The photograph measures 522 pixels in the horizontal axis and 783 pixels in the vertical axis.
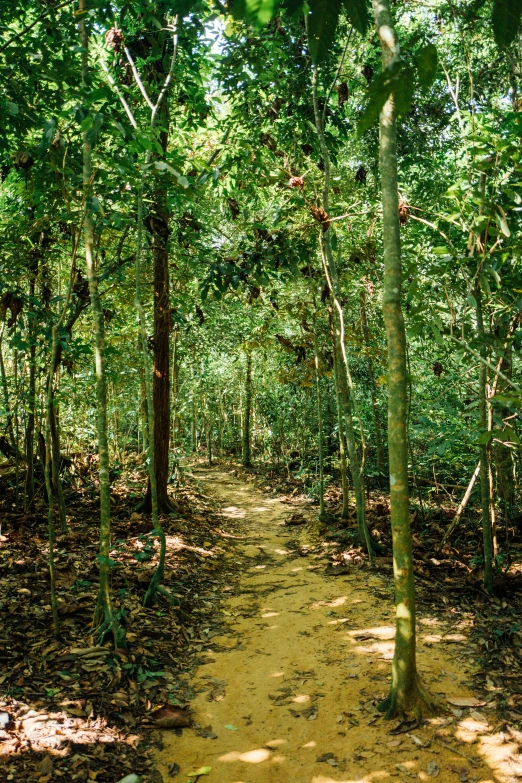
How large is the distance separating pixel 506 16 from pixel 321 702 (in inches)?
149

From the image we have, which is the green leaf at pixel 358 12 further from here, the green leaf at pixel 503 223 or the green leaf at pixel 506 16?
the green leaf at pixel 503 223

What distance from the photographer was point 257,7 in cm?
103

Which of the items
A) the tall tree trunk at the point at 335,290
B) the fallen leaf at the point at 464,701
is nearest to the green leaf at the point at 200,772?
the fallen leaf at the point at 464,701

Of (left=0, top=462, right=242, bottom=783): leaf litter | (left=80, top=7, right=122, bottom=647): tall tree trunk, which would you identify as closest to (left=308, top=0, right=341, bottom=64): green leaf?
(left=80, top=7, right=122, bottom=647): tall tree trunk

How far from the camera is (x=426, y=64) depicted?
4.01 ft

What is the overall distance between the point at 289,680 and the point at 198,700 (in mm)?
690

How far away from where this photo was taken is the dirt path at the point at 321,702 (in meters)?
2.91

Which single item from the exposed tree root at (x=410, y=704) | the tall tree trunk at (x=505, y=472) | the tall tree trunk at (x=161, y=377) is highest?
the tall tree trunk at (x=161, y=377)

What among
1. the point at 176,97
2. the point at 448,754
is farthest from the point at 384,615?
the point at 176,97

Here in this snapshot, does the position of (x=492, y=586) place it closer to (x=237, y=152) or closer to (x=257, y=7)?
(x=257, y=7)

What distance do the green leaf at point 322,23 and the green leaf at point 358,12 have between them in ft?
0.08

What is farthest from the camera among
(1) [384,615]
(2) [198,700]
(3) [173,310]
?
(3) [173,310]

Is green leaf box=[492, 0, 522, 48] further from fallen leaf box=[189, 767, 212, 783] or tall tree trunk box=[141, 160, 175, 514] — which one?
tall tree trunk box=[141, 160, 175, 514]

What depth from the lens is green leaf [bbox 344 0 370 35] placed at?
1.11m
